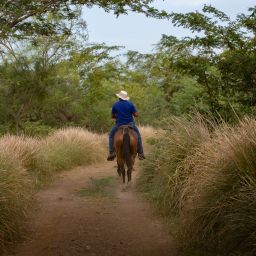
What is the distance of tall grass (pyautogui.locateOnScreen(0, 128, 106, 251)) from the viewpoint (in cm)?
798

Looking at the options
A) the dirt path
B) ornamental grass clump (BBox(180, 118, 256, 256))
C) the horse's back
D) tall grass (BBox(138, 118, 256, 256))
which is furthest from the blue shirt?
ornamental grass clump (BBox(180, 118, 256, 256))

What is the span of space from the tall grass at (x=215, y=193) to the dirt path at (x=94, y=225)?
0.45 metres

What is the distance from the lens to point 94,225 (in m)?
8.82

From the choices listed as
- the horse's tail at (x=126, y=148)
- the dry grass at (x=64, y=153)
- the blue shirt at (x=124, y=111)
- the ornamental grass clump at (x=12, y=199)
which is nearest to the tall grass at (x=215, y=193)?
the ornamental grass clump at (x=12, y=199)

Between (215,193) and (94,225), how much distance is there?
2586 mm

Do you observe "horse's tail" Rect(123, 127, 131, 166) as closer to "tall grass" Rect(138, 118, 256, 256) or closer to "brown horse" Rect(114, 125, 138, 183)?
"brown horse" Rect(114, 125, 138, 183)

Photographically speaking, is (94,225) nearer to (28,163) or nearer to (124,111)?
(124,111)

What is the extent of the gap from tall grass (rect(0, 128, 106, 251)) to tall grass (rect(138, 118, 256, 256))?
8.17 ft

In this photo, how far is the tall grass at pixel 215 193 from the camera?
605cm

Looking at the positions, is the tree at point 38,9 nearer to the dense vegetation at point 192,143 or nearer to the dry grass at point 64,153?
the dense vegetation at point 192,143

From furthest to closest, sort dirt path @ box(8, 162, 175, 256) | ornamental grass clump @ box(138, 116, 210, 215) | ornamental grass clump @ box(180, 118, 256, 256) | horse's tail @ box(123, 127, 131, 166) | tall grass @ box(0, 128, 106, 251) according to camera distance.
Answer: horse's tail @ box(123, 127, 131, 166), ornamental grass clump @ box(138, 116, 210, 215), tall grass @ box(0, 128, 106, 251), dirt path @ box(8, 162, 175, 256), ornamental grass clump @ box(180, 118, 256, 256)

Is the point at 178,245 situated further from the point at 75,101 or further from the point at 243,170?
the point at 75,101

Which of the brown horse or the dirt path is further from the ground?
the brown horse

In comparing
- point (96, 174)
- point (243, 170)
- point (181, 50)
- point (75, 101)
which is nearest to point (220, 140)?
point (243, 170)
